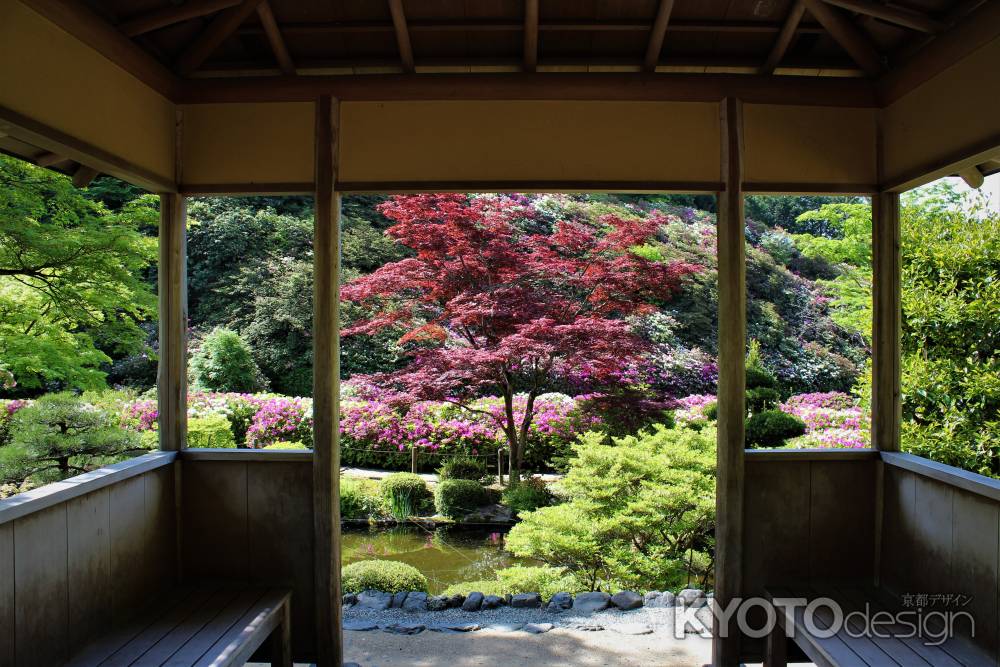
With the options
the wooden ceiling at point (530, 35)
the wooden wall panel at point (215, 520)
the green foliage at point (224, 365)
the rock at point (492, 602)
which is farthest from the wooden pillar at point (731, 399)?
the green foliage at point (224, 365)

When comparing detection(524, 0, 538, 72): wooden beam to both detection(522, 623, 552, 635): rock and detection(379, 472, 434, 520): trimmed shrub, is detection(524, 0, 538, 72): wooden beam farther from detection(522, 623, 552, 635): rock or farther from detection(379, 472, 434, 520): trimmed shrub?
detection(379, 472, 434, 520): trimmed shrub

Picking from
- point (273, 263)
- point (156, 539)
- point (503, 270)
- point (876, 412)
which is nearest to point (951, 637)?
point (876, 412)

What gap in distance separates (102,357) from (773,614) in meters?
5.33

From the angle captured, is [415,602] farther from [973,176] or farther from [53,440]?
[973,176]

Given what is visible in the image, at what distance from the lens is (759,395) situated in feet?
22.7

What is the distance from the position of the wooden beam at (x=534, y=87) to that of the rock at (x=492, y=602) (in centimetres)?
285

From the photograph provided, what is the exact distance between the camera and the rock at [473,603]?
3711 millimetres

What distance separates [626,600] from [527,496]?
2588 millimetres

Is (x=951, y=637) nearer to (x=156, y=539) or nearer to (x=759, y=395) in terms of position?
(x=156, y=539)

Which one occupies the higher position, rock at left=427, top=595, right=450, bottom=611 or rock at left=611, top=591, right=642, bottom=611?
rock at left=611, top=591, right=642, bottom=611

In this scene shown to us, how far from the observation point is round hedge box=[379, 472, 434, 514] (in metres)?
6.21

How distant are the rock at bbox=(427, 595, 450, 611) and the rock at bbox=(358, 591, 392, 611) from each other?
252mm

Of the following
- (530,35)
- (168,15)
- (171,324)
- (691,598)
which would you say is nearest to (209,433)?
(171,324)

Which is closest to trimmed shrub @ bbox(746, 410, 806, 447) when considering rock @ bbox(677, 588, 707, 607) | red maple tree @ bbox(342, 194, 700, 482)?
red maple tree @ bbox(342, 194, 700, 482)
